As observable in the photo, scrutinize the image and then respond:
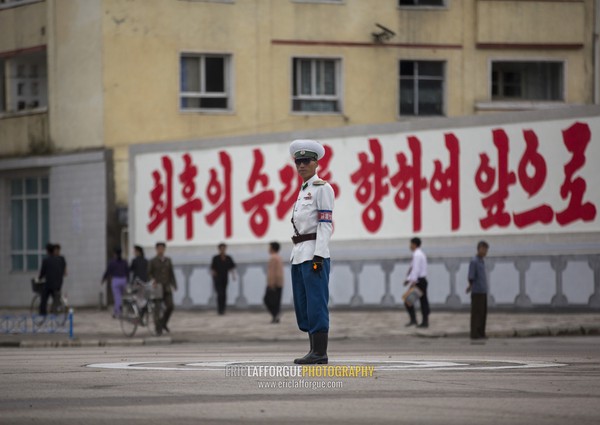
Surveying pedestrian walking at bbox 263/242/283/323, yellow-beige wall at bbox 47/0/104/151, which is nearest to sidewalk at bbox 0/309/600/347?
pedestrian walking at bbox 263/242/283/323

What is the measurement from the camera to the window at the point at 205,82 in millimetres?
42906

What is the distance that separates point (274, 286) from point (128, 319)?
5.63m

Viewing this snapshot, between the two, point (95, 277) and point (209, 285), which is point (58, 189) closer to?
point (95, 277)

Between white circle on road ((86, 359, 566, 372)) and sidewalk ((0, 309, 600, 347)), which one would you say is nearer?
white circle on road ((86, 359, 566, 372))

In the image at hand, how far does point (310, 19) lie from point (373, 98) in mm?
3081

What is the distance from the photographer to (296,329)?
1188 inches

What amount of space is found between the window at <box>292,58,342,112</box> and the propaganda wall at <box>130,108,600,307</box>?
5.95 meters

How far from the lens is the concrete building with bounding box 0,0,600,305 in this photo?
41.8 m

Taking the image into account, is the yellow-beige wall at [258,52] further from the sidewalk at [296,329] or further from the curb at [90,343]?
the curb at [90,343]

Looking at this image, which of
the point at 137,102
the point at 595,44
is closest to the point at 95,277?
the point at 137,102

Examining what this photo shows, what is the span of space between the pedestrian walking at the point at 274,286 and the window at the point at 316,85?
37.8 feet

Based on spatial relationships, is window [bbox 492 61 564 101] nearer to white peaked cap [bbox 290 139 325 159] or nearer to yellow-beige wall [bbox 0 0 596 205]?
yellow-beige wall [bbox 0 0 596 205]

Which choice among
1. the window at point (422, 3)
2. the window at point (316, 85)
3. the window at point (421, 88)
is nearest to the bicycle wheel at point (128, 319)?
the window at point (316, 85)

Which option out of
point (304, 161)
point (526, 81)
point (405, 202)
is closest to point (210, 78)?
point (405, 202)
